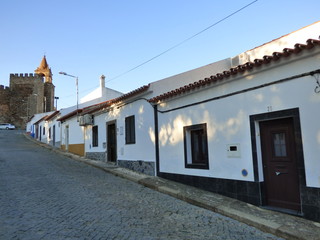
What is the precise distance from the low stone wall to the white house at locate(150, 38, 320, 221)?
1801mm

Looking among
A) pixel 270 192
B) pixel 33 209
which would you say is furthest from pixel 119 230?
pixel 270 192

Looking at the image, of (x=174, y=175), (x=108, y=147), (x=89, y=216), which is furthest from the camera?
(x=108, y=147)

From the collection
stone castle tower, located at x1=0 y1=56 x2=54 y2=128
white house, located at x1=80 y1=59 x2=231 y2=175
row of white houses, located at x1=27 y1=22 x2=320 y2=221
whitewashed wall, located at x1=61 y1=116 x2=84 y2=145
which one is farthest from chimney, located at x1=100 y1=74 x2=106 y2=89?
stone castle tower, located at x1=0 y1=56 x2=54 y2=128

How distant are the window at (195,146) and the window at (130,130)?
3.46 metres

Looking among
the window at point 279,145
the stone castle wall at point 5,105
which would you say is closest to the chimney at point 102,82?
the window at point 279,145

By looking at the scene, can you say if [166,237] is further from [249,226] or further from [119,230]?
[249,226]

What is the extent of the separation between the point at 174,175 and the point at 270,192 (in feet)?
11.2

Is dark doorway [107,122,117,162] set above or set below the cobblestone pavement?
above

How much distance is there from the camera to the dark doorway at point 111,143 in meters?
13.0

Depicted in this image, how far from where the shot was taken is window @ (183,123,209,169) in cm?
758

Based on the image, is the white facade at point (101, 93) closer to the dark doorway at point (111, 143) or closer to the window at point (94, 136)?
the window at point (94, 136)

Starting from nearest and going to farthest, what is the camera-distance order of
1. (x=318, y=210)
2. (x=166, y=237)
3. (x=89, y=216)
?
(x=166, y=237) < (x=318, y=210) < (x=89, y=216)

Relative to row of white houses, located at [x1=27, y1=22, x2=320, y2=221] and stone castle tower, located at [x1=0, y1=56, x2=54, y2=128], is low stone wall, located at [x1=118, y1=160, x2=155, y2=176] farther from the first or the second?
stone castle tower, located at [x1=0, y1=56, x2=54, y2=128]

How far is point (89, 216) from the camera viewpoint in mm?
5086
